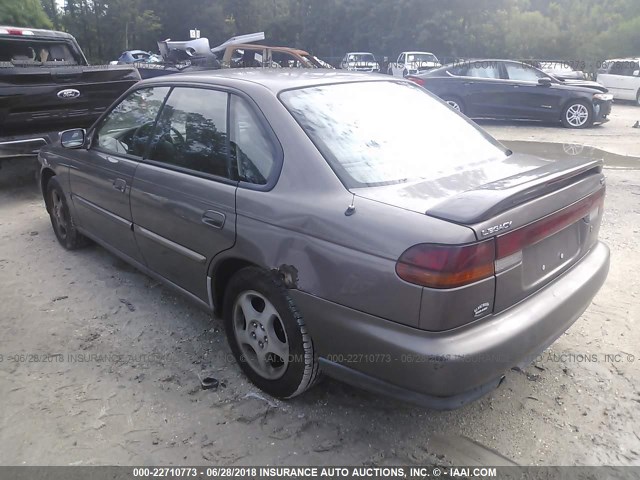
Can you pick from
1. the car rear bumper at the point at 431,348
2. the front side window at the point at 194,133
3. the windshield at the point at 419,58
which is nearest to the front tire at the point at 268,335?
the car rear bumper at the point at 431,348

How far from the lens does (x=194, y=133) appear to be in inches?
128

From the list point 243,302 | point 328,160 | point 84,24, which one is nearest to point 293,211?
point 328,160

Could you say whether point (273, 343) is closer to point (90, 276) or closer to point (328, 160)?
point (328, 160)

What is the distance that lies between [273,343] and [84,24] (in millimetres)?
46711

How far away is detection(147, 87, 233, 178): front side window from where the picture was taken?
3055 millimetres

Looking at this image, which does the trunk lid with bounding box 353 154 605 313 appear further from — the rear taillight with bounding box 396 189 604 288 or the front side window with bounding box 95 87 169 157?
the front side window with bounding box 95 87 169 157

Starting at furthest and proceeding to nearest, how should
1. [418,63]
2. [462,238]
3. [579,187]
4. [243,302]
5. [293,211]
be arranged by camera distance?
[418,63] < [243,302] < [579,187] < [293,211] < [462,238]

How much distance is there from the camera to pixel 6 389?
301 cm

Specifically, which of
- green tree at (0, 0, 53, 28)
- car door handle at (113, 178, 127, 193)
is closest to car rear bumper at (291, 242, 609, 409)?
car door handle at (113, 178, 127, 193)

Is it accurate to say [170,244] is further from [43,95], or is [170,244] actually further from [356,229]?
[43,95]

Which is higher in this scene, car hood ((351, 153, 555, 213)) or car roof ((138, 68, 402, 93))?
car roof ((138, 68, 402, 93))

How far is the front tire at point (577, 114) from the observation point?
1227cm

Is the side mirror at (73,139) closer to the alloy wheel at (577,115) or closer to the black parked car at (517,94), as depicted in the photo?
the black parked car at (517,94)

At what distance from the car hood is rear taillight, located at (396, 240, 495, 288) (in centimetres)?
23
